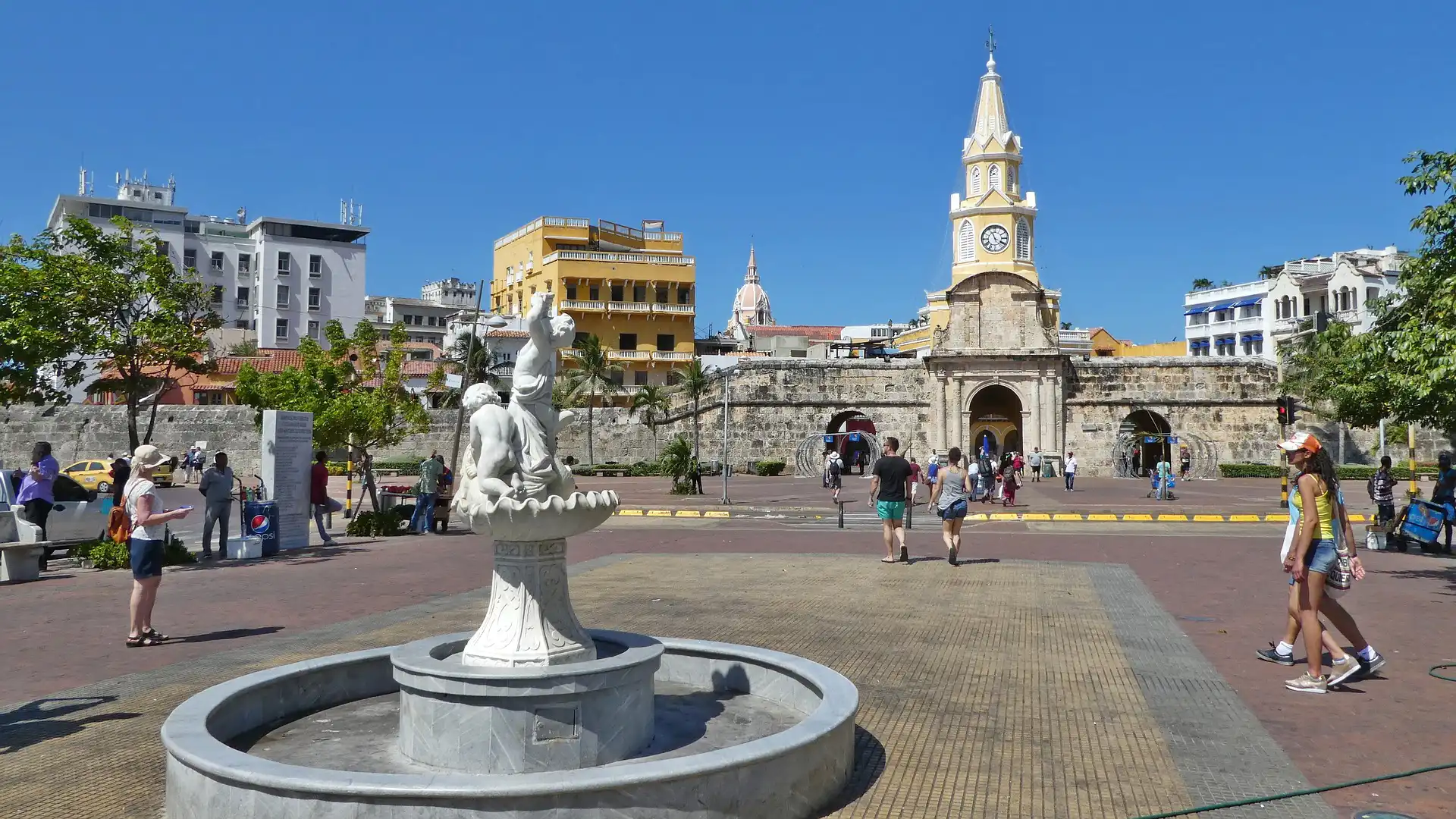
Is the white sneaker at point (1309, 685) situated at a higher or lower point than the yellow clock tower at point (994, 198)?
lower

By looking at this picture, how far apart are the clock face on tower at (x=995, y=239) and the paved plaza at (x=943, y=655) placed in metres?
41.8

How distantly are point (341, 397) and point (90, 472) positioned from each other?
19474 mm

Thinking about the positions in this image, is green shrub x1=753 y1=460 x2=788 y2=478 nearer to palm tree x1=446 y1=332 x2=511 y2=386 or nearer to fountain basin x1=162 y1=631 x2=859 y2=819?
palm tree x1=446 y1=332 x2=511 y2=386

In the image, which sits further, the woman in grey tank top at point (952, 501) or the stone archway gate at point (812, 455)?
the stone archway gate at point (812, 455)

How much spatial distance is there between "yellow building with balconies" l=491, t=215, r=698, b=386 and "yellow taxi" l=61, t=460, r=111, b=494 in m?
25.9

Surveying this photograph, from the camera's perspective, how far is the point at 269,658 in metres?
8.32

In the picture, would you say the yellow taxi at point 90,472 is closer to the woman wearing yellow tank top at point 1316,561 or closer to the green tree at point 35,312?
the green tree at point 35,312

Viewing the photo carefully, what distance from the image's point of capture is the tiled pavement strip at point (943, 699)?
509 cm

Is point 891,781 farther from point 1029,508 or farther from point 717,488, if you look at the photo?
point 717,488

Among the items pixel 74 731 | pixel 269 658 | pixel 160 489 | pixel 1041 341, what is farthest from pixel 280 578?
pixel 1041 341

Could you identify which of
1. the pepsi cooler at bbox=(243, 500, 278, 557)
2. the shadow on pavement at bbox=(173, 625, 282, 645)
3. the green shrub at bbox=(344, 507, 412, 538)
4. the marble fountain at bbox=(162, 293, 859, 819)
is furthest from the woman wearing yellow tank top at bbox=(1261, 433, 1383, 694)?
the green shrub at bbox=(344, 507, 412, 538)

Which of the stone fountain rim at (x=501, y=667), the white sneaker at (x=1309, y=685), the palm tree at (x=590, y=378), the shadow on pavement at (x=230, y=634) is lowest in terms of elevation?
the shadow on pavement at (x=230, y=634)

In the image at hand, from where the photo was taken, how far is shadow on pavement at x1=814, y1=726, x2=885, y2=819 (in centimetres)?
499

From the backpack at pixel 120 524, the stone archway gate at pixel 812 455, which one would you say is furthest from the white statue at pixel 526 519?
the stone archway gate at pixel 812 455
